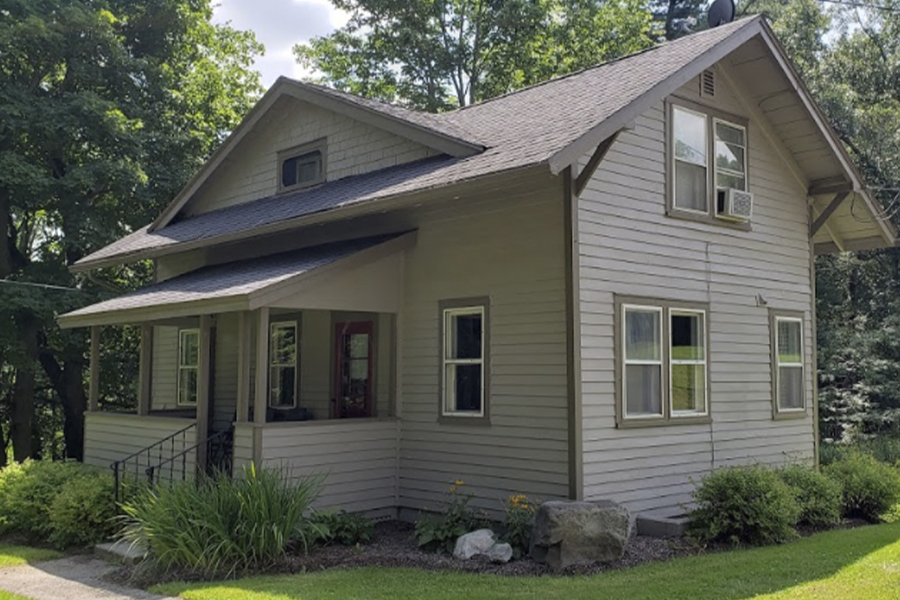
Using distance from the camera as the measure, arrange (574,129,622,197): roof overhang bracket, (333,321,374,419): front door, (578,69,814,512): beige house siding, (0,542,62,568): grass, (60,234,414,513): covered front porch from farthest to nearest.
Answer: (333,321,374,419): front door → (60,234,414,513): covered front porch → (578,69,814,512): beige house siding → (0,542,62,568): grass → (574,129,622,197): roof overhang bracket

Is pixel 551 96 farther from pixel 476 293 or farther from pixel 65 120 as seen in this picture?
pixel 65 120

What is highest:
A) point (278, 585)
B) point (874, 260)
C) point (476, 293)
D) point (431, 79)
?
point (431, 79)

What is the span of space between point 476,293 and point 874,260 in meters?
15.7

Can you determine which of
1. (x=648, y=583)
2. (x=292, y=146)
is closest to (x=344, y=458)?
(x=648, y=583)

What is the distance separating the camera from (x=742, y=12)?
32.2m

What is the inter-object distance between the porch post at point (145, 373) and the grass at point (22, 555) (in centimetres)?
272

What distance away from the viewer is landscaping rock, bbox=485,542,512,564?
28.1 ft

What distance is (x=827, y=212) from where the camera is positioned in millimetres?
13086

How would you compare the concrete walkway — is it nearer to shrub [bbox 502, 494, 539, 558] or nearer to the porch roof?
the porch roof

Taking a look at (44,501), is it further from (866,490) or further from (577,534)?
(866,490)

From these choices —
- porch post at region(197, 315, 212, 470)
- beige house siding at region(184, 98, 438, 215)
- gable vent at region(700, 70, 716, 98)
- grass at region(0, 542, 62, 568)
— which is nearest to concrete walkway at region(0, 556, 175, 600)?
grass at region(0, 542, 62, 568)

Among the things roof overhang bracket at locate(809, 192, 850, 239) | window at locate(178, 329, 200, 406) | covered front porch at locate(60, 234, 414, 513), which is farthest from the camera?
window at locate(178, 329, 200, 406)

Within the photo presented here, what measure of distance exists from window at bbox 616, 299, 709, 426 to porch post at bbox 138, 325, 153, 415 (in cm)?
690

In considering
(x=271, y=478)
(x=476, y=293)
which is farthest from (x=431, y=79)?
(x=271, y=478)
